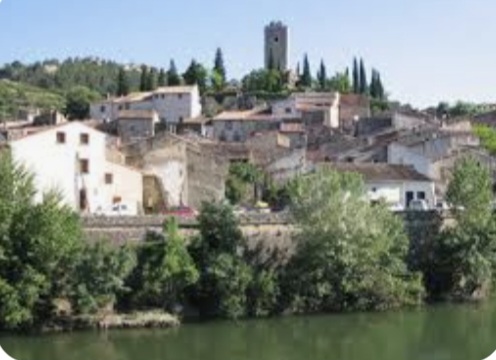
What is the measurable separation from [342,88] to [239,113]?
12170mm

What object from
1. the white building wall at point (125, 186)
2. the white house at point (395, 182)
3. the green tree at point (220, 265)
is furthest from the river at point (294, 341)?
the white house at point (395, 182)

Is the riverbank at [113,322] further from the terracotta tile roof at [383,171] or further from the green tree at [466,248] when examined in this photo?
the terracotta tile roof at [383,171]

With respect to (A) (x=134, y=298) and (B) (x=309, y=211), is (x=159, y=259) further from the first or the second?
(B) (x=309, y=211)

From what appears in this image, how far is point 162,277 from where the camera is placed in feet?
64.6

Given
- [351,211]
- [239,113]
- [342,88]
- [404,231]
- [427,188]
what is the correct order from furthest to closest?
[342,88], [239,113], [427,188], [404,231], [351,211]

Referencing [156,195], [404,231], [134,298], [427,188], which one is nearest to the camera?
[134,298]

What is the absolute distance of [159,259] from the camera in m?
20.1

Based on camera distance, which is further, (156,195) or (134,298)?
(156,195)

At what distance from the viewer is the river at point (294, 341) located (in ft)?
56.2

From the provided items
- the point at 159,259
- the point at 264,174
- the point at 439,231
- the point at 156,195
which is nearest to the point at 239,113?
the point at 264,174

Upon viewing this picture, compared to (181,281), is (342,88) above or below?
above

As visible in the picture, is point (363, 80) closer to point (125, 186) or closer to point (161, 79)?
point (161, 79)

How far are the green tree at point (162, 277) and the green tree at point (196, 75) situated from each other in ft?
118

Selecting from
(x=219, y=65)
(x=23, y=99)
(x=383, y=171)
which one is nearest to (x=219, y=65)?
(x=219, y=65)
